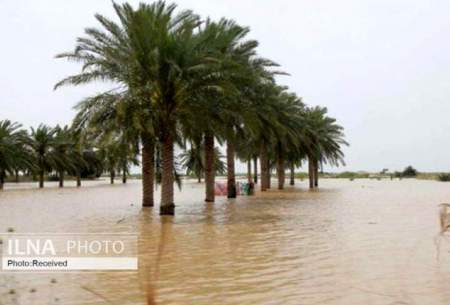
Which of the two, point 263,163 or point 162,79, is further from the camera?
point 263,163

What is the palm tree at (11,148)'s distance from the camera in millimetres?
40500

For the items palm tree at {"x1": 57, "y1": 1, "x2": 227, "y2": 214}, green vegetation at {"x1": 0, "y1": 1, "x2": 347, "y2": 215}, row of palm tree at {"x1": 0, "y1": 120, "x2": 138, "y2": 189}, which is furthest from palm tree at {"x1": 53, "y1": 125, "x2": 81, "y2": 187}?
palm tree at {"x1": 57, "y1": 1, "x2": 227, "y2": 214}

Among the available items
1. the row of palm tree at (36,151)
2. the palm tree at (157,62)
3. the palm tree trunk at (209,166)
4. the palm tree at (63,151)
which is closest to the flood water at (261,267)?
the palm tree at (157,62)

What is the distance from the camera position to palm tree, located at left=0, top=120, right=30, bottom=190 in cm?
4050

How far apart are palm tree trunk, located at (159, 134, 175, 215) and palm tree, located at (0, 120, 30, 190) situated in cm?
2642

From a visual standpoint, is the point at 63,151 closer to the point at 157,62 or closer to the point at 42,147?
the point at 42,147

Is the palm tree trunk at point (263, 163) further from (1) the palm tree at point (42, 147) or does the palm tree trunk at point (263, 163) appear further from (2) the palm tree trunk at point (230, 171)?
(1) the palm tree at point (42, 147)

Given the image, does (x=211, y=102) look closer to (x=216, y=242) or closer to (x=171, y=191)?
(x=171, y=191)

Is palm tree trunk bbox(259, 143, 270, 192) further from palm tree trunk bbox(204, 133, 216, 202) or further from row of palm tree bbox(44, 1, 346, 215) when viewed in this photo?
row of palm tree bbox(44, 1, 346, 215)

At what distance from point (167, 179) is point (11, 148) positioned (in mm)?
27422

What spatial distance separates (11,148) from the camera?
4100cm

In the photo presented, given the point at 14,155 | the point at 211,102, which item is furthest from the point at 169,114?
the point at 14,155

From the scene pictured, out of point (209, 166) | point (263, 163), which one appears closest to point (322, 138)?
point (263, 163)

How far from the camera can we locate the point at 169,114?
17062mm
